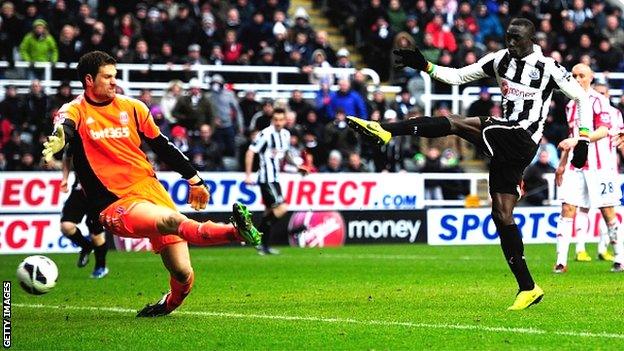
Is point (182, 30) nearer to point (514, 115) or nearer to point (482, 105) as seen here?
point (482, 105)

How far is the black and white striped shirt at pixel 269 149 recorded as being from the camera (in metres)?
22.2

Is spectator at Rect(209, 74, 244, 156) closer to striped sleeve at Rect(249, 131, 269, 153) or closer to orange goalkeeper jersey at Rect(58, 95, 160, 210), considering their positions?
striped sleeve at Rect(249, 131, 269, 153)

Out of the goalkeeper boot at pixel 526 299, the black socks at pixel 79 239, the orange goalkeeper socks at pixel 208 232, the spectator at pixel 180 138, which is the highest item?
the spectator at pixel 180 138

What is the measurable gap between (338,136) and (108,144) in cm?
1592

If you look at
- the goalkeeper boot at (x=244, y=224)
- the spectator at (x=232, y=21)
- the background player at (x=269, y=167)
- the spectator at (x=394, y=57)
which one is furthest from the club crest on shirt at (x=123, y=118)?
the spectator at (x=232, y=21)

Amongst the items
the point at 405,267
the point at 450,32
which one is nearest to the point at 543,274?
the point at 405,267

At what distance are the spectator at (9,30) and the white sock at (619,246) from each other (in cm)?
1333

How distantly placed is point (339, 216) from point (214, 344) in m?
14.7

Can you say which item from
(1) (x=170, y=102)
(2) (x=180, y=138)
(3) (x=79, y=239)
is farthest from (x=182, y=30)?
(3) (x=79, y=239)

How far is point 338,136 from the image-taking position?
88.5ft

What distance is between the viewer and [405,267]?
18.4 meters

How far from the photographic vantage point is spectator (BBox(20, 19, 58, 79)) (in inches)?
1014

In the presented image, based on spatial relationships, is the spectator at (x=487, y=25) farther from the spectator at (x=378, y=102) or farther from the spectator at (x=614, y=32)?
the spectator at (x=378, y=102)

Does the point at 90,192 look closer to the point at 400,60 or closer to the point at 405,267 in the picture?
the point at 400,60
